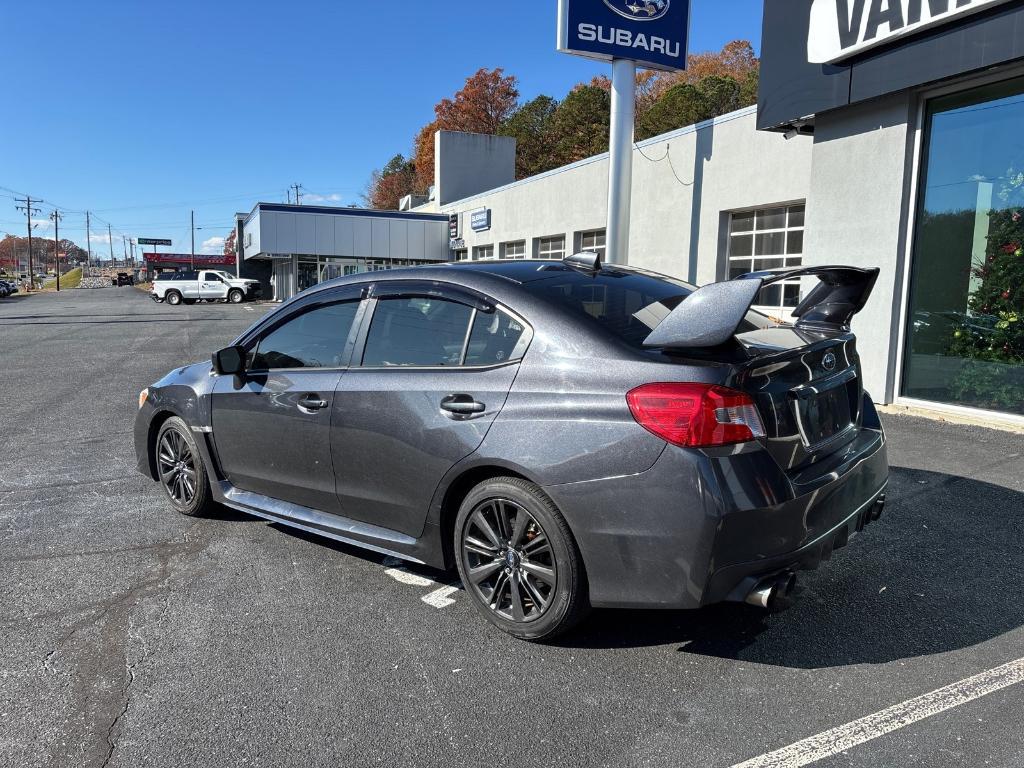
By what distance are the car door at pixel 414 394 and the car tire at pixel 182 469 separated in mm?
1373

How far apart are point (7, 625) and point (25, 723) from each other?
915 millimetres

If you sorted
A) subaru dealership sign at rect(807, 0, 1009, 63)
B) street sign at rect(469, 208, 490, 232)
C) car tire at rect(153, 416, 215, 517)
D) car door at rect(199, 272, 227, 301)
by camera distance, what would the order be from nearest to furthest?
car tire at rect(153, 416, 215, 517)
subaru dealership sign at rect(807, 0, 1009, 63)
street sign at rect(469, 208, 490, 232)
car door at rect(199, 272, 227, 301)

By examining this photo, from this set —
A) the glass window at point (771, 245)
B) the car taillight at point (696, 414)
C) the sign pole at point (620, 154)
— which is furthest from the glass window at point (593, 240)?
the car taillight at point (696, 414)

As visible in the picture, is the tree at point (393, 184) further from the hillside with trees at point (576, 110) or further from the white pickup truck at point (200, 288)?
the white pickup truck at point (200, 288)

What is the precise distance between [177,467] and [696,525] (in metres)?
3.55

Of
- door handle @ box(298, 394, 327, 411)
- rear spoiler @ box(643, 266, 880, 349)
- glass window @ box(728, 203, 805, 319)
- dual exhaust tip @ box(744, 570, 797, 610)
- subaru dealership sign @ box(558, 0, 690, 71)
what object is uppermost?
subaru dealership sign @ box(558, 0, 690, 71)

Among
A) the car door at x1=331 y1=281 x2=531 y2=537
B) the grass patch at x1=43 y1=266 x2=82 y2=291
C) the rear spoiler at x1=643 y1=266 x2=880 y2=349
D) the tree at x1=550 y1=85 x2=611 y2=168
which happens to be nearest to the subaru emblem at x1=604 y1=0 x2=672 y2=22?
the car door at x1=331 y1=281 x2=531 y2=537

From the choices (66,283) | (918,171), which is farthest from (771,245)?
(66,283)

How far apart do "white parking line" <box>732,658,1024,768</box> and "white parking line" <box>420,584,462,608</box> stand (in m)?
1.57

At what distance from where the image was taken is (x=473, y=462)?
3.06 metres

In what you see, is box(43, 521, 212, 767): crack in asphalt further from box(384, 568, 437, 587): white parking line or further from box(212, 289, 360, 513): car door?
box(384, 568, 437, 587): white parking line

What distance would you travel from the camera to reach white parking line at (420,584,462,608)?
3.50 meters

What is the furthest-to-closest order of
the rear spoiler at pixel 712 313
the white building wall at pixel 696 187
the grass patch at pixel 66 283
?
the grass patch at pixel 66 283
the white building wall at pixel 696 187
the rear spoiler at pixel 712 313

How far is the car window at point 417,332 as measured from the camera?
338cm
